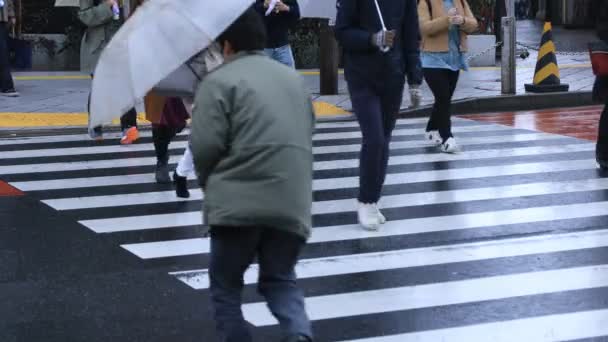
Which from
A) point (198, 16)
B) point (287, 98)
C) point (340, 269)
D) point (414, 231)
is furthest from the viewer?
point (414, 231)

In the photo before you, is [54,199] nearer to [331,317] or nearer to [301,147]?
[331,317]

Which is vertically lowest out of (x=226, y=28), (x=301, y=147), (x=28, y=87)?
(x=28, y=87)

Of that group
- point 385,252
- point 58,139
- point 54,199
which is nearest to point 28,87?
point 58,139

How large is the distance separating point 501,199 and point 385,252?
Answer: 2.01 metres

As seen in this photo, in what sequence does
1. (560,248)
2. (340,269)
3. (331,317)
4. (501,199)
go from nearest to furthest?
(331,317)
(340,269)
(560,248)
(501,199)

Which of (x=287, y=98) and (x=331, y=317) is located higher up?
(x=287, y=98)

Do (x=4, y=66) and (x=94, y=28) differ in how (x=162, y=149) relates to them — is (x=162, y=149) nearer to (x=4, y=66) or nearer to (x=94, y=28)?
(x=94, y=28)

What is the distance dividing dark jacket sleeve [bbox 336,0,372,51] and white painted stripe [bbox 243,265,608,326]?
5.84ft

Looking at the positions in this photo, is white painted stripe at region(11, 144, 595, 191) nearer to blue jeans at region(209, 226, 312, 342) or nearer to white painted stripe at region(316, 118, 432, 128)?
white painted stripe at region(316, 118, 432, 128)

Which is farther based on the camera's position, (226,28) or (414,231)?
(414,231)

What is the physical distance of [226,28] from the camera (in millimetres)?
4844

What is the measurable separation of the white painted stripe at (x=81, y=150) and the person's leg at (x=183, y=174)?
2675 mm

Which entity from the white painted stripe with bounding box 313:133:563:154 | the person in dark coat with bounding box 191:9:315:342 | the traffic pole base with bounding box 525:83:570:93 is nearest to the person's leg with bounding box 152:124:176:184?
the white painted stripe with bounding box 313:133:563:154

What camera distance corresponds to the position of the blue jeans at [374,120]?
7.92m
